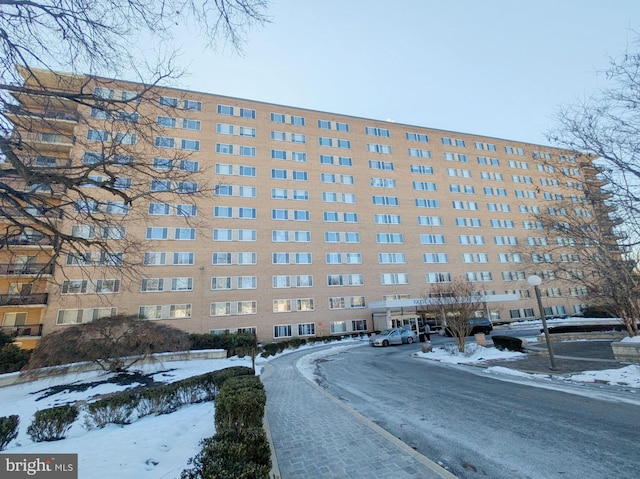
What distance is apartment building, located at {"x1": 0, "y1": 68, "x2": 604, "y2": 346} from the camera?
32.8m

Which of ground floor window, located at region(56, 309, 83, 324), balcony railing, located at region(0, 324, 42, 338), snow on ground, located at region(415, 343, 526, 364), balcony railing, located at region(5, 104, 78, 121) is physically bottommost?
snow on ground, located at region(415, 343, 526, 364)

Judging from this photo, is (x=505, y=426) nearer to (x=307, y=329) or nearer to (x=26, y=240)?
(x=26, y=240)

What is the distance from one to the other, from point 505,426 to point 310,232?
35054mm

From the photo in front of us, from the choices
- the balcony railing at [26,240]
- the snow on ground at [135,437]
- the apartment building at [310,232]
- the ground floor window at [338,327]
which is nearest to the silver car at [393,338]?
the apartment building at [310,232]

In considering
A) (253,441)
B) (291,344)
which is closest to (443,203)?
(291,344)

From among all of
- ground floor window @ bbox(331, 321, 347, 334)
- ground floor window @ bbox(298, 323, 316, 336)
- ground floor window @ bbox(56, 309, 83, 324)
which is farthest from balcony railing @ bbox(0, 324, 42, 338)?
ground floor window @ bbox(331, 321, 347, 334)

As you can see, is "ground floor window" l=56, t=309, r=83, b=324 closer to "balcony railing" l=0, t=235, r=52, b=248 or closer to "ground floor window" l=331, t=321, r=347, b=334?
"ground floor window" l=331, t=321, r=347, b=334

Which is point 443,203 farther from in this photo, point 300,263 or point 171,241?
point 171,241

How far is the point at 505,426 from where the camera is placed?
6.21m

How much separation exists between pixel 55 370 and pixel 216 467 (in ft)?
55.4

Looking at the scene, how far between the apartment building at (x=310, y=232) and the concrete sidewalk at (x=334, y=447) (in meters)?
24.8

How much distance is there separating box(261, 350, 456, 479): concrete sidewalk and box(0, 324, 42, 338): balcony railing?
107 feet

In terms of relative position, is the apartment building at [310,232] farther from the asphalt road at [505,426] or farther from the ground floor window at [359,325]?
the asphalt road at [505,426]

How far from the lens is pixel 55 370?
14.9m
